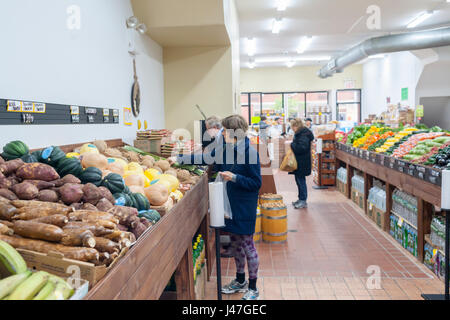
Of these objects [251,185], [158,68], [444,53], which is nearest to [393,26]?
[444,53]

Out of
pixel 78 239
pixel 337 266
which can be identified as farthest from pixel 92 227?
pixel 337 266

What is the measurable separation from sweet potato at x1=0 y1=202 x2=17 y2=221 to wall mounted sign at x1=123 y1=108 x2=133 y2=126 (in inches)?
136

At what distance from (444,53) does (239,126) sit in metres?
11.6

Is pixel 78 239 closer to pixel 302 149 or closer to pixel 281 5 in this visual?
pixel 302 149

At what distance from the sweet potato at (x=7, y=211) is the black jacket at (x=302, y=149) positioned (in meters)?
6.04

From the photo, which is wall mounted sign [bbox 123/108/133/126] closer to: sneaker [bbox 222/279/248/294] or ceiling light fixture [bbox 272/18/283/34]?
sneaker [bbox 222/279/248/294]

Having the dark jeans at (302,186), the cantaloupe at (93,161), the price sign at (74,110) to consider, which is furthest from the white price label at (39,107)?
the dark jeans at (302,186)

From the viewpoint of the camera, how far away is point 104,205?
5.64ft

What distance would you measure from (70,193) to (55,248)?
0.46m

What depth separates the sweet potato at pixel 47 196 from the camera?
1.64m

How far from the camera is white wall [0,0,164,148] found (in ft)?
8.66

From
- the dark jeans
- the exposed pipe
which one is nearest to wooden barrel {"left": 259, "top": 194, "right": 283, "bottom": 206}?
the dark jeans

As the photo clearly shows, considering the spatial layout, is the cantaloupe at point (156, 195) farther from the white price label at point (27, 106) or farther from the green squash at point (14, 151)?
the white price label at point (27, 106)

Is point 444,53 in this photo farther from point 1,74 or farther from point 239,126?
point 1,74
